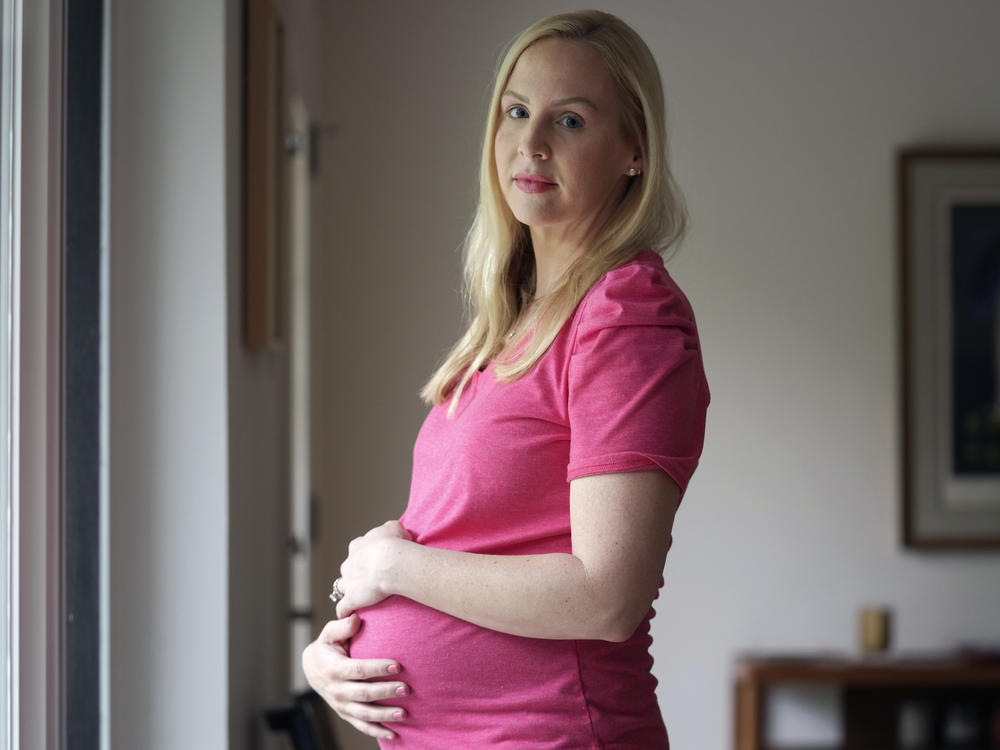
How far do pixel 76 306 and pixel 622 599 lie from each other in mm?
789

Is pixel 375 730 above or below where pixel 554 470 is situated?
below

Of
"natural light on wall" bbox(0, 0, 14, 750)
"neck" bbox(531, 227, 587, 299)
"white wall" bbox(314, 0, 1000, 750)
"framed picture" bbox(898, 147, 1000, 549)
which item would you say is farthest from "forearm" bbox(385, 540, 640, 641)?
"framed picture" bbox(898, 147, 1000, 549)

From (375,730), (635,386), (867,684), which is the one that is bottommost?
(867,684)

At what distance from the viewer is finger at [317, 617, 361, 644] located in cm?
102

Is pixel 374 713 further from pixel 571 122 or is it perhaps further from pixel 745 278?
pixel 745 278


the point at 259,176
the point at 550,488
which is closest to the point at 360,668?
the point at 550,488

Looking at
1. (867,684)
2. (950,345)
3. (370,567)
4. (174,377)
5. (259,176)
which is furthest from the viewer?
(950,345)

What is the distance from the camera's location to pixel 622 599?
839mm

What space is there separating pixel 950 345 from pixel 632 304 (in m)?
2.39

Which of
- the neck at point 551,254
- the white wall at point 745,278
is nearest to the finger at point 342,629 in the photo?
the neck at point 551,254

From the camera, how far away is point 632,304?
86cm

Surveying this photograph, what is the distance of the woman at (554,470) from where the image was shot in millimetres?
837

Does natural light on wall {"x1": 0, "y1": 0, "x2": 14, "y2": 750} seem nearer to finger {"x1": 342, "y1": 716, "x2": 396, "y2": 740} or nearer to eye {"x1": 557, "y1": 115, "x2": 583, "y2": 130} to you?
finger {"x1": 342, "y1": 716, "x2": 396, "y2": 740}

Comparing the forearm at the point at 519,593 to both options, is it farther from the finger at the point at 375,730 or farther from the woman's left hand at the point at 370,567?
the finger at the point at 375,730
